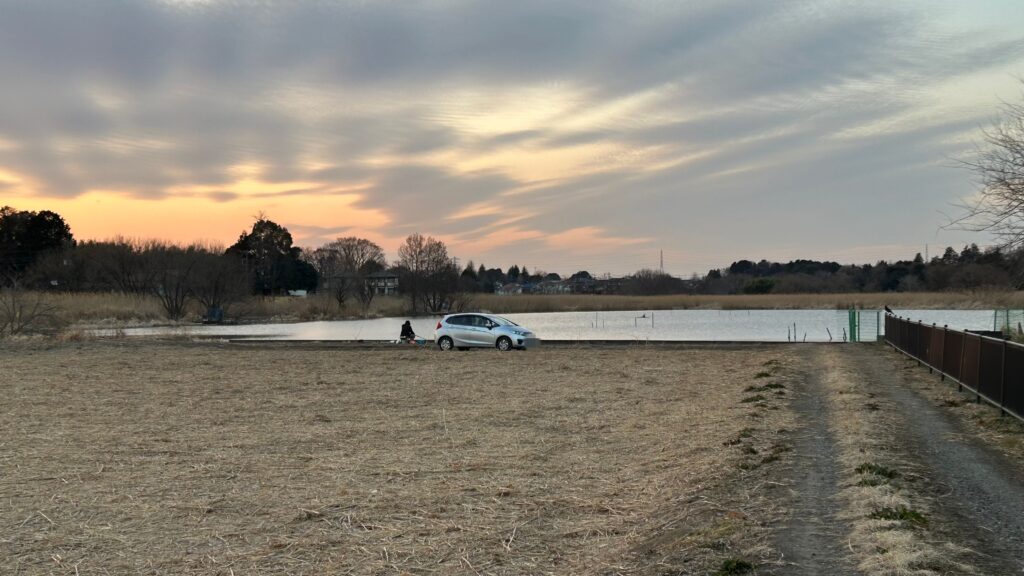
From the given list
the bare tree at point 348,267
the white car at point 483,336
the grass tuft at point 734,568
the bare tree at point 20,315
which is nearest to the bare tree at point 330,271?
the bare tree at point 348,267

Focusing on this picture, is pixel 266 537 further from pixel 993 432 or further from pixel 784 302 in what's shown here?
pixel 784 302

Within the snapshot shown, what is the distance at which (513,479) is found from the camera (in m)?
9.20

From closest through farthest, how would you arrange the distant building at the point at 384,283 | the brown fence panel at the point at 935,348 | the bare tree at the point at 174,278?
1. the brown fence panel at the point at 935,348
2. the bare tree at the point at 174,278
3. the distant building at the point at 384,283

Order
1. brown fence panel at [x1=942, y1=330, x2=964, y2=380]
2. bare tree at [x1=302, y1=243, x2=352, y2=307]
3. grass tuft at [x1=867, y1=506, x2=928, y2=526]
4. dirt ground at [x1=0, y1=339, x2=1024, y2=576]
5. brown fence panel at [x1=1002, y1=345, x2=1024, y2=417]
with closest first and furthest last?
dirt ground at [x1=0, y1=339, x2=1024, y2=576] → grass tuft at [x1=867, y1=506, x2=928, y2=526] → brown fence panel at [x1=1002, y1=345, x2=1024, y2=417] → brown fence panel at [x1=942, y1=330, x2=964, y2=380] → bare tree at [x1=302, y1=243, x2=352, y2=307]

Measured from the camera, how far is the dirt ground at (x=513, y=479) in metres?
6.22

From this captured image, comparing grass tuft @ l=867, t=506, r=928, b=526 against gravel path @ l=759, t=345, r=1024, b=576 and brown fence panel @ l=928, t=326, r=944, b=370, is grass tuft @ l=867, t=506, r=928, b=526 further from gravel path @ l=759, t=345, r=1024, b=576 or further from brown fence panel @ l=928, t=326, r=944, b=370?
brown fence panel @ l=928, t=326, r=944, b=370

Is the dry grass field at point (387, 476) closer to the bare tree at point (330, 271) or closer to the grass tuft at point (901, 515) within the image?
the grass tuft at point (901, 515)

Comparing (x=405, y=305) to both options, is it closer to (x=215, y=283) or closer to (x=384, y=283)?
(x=215, y=283)

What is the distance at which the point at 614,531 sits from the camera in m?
6.99

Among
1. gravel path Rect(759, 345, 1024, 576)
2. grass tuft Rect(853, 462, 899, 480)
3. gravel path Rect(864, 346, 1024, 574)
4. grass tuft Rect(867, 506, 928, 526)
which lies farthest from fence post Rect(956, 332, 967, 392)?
grass tuft Rect(867, 506, 928, 526)

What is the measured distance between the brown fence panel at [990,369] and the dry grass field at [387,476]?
A: 10.9 ft

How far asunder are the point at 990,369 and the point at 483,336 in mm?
19475

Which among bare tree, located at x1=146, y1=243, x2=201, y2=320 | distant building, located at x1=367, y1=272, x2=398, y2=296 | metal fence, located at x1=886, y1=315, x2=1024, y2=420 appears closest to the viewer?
metal fence, located at x1=886, y1=315, x2=1024, y2=420

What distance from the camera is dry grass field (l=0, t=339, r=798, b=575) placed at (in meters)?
6.45
